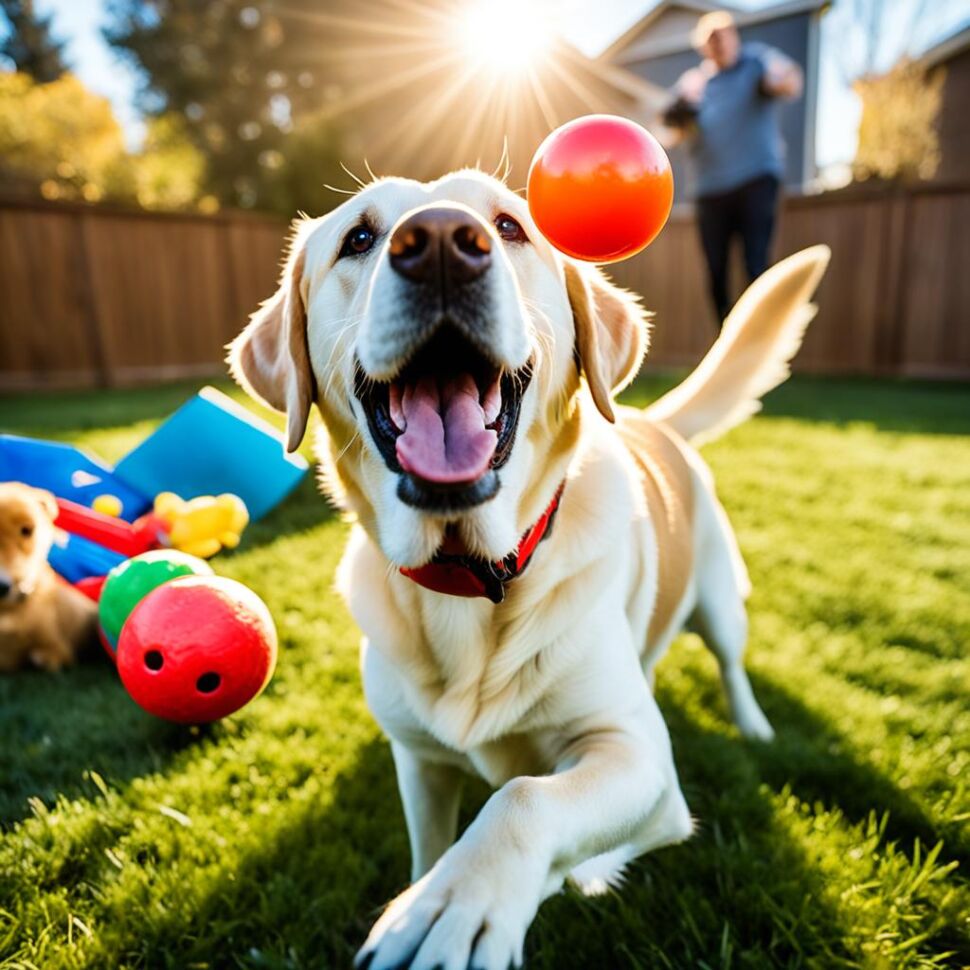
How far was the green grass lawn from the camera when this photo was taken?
1.63m

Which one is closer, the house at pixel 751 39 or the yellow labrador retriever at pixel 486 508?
the yellow labrador retriever at pixel 486 508

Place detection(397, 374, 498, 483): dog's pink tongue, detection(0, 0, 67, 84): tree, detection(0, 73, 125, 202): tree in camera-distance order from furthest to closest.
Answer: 1. detection(0, 0, 67, 84): tree
2. detection(0, 73, 125, 202): tree
3. detection(397, 374, 498, 483): dog's pink tongue

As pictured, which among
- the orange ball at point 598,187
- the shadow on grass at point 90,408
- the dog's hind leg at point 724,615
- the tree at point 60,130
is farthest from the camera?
the tree at point 60,130

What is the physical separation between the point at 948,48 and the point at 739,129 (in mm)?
17305

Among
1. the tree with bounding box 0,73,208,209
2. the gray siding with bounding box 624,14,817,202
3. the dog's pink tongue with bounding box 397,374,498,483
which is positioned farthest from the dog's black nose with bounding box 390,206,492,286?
the tree with bounding box 0,73,208,209

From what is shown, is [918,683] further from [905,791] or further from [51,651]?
[51,651]

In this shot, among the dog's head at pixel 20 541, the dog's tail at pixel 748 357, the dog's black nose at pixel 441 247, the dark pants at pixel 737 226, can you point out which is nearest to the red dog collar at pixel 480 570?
the dog's black nose at pixel 441 247

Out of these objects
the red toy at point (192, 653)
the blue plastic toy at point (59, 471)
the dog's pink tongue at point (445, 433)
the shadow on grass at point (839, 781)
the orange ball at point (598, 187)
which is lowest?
the shadow on grass at point (839, 781)

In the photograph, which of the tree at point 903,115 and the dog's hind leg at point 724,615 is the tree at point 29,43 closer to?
the tree at point 903,115

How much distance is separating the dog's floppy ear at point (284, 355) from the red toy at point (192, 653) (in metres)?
0.43

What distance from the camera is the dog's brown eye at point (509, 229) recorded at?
6.17ft

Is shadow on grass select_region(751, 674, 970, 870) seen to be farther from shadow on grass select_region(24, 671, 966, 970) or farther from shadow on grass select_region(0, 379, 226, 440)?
shadow on grass select_region(0, 379, 226, 440)

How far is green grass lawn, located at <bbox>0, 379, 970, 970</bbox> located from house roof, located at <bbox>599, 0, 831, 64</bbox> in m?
20.9

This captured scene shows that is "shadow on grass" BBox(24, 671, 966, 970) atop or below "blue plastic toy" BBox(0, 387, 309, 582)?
below
